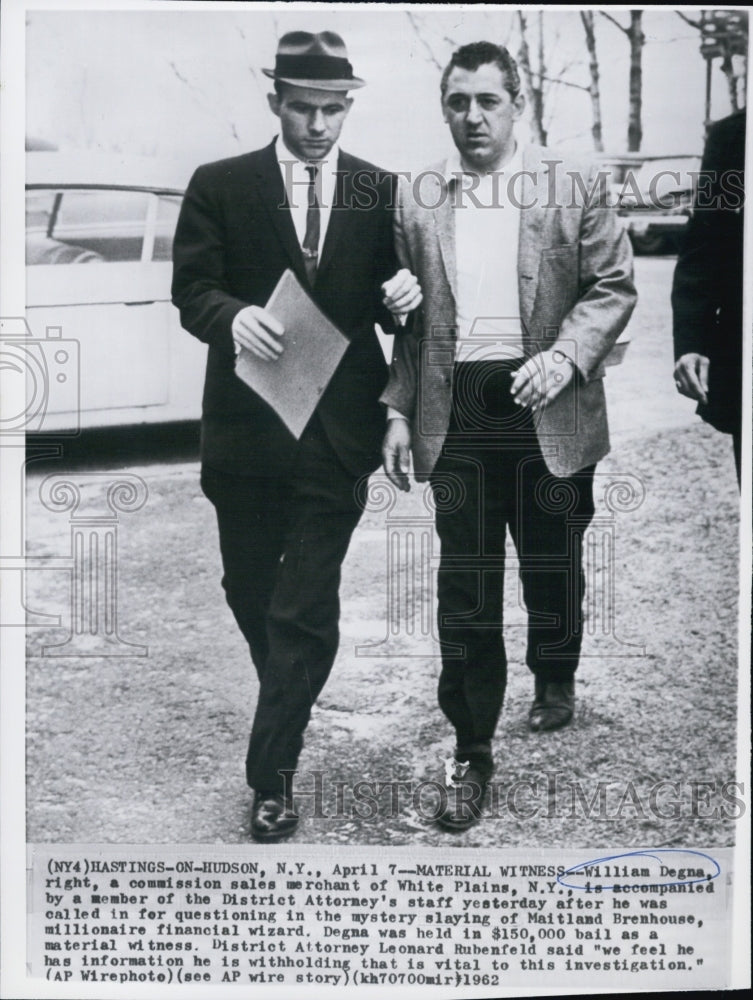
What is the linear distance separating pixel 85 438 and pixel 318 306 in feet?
2.78

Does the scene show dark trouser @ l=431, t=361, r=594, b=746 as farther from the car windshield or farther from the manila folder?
the car windshield

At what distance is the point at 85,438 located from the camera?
11.8 feet

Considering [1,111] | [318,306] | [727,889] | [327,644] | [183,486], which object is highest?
[1,111]

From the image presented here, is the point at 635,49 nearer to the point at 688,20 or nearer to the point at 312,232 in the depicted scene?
the point at 688,20

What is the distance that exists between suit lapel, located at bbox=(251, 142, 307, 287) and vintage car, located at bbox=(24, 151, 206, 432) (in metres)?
0.37

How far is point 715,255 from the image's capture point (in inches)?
142

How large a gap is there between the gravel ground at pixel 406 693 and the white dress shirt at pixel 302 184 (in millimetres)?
837

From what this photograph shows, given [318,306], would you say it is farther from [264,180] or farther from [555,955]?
[555,955]

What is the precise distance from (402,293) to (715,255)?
1012mm

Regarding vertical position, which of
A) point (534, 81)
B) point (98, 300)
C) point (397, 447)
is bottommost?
point (397, 447)

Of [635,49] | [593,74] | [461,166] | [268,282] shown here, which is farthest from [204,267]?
[635,49]

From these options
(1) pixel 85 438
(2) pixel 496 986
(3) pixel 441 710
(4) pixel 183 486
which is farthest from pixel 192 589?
(2) pixel 496 986

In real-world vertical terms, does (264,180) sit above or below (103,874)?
above

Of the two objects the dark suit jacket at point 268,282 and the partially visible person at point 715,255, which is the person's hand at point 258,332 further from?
the partially visible person at point 715,255
